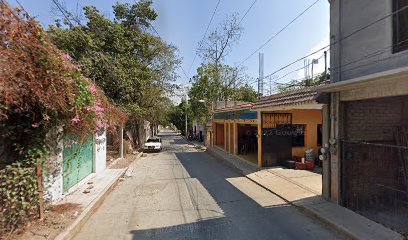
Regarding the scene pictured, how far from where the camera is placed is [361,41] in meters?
6.05

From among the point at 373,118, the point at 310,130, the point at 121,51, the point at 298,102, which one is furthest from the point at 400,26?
the point at 121,51

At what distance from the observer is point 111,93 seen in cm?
1583

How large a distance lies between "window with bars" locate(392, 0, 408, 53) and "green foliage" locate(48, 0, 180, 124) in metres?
10.1

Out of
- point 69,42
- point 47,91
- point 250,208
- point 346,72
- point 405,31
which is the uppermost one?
point 69,42

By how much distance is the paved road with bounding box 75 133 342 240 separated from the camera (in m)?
5.38

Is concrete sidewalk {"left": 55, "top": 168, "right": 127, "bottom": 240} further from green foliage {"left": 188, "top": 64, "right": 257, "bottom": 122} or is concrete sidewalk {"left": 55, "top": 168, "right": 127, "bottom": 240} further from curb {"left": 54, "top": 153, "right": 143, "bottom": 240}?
green foliage {"left": 188, "top": 64, "right": 257, "bottom": 122}

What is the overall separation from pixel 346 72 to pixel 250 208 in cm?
445

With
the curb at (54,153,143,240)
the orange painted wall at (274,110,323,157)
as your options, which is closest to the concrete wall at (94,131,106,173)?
the curb at (54,153,143,240)

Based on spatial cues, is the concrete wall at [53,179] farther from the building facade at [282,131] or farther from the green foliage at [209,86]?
the green foliage at [209,86]

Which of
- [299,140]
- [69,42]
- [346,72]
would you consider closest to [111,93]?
[69,42]

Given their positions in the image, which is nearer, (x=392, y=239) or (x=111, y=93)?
(x=392, y=239)

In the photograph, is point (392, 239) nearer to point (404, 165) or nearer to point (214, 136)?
point (404, 165)

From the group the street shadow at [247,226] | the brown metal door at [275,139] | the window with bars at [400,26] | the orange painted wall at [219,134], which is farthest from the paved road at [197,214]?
the orange painted wall at [219,134]

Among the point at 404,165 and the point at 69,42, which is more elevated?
the point at 69,42
